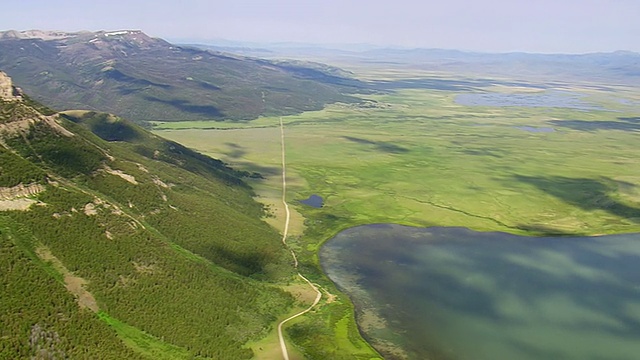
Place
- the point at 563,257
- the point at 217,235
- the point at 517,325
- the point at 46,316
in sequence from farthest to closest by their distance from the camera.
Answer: the point at 563,257 → the point at 217,235 → the point at 517,325 → the point at 46,316

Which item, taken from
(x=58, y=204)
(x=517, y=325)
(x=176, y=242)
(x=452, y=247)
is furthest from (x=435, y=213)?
(x=58, y=204)

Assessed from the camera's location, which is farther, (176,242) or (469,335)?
(176,242)

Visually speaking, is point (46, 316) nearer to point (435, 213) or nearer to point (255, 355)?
point (255, 355)

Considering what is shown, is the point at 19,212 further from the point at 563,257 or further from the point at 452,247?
the point at 563,257

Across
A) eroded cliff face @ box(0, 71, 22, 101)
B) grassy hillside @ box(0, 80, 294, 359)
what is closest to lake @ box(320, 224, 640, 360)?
grassy hillside @ box(0, 80, 294, 359)

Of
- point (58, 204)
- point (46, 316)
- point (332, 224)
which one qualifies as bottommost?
point (332, 224)

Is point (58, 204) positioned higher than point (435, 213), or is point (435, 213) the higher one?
point (58, 204)

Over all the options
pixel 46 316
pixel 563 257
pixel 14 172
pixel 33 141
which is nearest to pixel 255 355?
pixel 46 316

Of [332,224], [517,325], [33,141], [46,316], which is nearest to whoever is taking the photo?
[46,316]

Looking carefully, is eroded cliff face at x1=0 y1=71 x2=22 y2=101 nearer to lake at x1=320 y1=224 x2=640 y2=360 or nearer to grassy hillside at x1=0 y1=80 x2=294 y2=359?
grassy hillside at x1=0 y1=80 x2=294 y2=359
